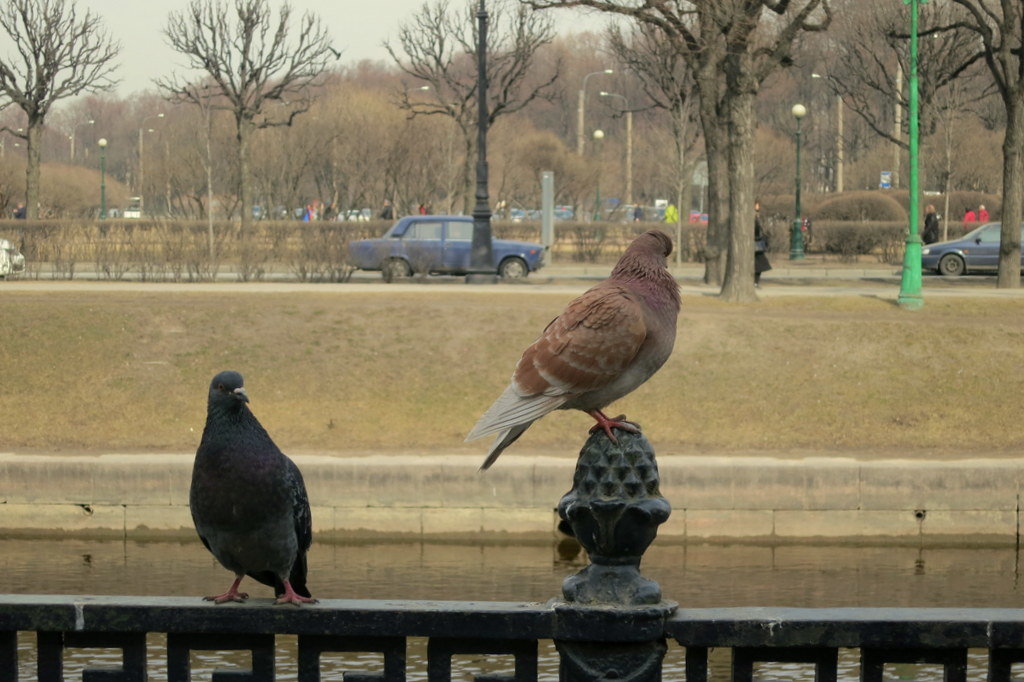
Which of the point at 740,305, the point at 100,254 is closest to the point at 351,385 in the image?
the point at 740,305

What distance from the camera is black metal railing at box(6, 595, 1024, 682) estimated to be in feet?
13.6

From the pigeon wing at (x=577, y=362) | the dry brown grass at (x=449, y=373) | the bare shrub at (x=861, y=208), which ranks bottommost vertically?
the dry brown grass at (x=449, y=373)

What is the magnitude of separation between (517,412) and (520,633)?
3.31ft

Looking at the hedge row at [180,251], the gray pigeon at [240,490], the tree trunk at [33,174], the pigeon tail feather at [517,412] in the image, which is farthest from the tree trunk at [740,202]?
the tree trunk at [33,174]

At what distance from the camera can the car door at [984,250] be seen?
36.5 meters

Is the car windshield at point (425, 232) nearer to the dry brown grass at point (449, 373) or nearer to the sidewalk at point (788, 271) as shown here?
the sidewalk at point (788, 271)

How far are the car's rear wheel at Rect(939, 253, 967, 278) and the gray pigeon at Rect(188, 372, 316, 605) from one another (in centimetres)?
3374

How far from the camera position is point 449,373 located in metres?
18.9

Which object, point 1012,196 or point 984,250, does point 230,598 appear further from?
point 984,250

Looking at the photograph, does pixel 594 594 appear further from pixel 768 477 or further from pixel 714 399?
pixel 714 399

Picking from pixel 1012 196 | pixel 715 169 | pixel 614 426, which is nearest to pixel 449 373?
pixel 715 169

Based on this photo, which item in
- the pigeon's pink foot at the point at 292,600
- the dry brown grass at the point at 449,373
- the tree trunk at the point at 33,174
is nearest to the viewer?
the pigeon's pink foot at the point at 292,600

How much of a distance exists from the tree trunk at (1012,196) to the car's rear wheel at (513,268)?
10.4 meters

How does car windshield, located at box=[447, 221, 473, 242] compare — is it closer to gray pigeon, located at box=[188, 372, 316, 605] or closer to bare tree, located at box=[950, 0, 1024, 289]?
bare tree, located at box=[950, 0, 1024, 289]
